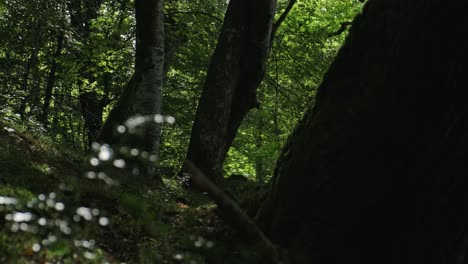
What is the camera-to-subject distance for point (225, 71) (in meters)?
9.71

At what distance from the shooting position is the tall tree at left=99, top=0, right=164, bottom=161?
8375mm

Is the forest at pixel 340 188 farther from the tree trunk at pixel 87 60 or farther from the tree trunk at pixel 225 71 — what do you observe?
the tree trunk at pixel 87 60

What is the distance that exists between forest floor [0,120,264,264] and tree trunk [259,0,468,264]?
0.70m

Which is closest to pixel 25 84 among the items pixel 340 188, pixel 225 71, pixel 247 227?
pixel 225 71

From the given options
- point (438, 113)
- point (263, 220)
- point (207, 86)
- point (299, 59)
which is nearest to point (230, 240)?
point (263, 220)

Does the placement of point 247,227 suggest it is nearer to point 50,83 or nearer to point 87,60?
point 50,83

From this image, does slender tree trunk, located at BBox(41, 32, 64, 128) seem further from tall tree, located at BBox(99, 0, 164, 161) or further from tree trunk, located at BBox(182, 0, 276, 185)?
tree trunk, located at BBox(182, 0, 276, 185)

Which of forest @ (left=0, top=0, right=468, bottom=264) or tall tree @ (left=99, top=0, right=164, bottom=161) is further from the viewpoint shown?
tall tree @ (left=99, top=0, right=164, bottom=161)

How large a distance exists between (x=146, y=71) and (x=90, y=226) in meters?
4.96

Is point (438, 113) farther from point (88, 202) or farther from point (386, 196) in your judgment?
point (88, 202)

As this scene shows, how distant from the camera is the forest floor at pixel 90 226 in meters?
3.25

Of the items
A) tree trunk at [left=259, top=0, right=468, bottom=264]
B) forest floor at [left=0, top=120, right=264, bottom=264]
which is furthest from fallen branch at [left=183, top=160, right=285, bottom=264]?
tree trunk at [left=259, top=0, right=468, bottom=264]

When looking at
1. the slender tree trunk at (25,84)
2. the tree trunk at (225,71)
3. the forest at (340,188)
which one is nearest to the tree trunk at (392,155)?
the forest at (340,188)

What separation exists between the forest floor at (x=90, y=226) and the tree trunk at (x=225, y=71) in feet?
13.7
